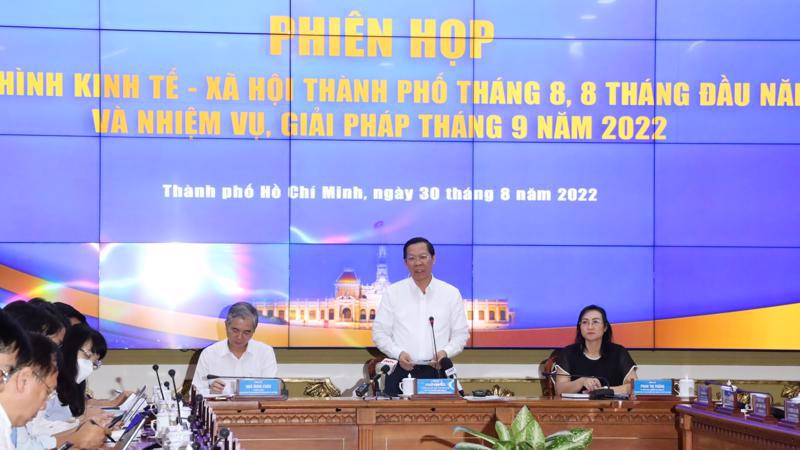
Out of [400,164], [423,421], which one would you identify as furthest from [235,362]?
[400,164]

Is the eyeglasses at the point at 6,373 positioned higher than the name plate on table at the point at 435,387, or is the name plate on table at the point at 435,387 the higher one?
the eyeglasses at the point at 6,373

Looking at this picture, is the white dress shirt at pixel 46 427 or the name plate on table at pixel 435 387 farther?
the name plate on table at pixel 435 387

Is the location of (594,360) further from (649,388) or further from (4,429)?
(4,429)

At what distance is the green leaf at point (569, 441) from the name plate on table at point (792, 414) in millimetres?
1895

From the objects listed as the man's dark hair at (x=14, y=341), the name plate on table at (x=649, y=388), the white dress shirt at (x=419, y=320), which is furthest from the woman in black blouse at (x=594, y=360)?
the man's dark hair at (x=14, y=341)

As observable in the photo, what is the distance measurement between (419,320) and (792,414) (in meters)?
2.07

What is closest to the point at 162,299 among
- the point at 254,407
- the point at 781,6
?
the point at 254,407

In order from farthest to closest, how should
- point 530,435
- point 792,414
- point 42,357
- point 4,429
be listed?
1. point 792,414
2. point 42,357
3. point 4,429
4. point 530,435

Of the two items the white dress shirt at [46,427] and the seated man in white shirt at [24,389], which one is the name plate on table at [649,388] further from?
the seated man in white shirt at [24,389]

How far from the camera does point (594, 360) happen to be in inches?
209

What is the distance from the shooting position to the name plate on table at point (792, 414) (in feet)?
12.4

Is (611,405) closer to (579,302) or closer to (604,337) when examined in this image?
(604,337)

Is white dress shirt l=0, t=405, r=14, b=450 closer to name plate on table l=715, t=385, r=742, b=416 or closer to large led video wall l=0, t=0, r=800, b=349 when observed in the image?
name plate on table l=715, t=385, r=742, b=416

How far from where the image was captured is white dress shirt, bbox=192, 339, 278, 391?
540 centimetres
